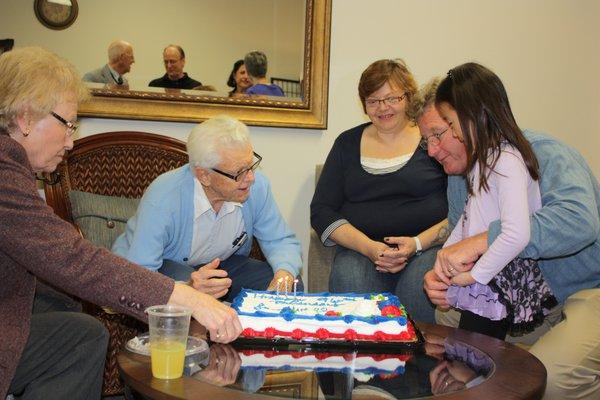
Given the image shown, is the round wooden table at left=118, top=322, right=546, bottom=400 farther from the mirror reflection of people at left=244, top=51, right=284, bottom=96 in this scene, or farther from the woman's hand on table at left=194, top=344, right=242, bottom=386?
the mirror reflection of people at left=244, top=51, right=284, bottom=96

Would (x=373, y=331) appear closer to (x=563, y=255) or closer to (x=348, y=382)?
(x=348, y=382)

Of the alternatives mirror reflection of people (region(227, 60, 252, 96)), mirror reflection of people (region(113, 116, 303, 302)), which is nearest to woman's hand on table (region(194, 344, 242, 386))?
mirror reflection of people (region(113, 116, 303, 302))

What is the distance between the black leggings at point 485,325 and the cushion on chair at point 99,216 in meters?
1.36

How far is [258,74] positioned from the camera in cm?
333

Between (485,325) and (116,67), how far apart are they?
197cm

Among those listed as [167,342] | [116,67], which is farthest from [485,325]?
[116,67]

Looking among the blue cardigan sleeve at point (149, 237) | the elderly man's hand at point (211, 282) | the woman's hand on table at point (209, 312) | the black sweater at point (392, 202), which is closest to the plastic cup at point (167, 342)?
the woman's hand on table at point (209, 312)

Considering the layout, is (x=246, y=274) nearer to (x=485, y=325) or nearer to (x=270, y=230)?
(x=270, y=230)

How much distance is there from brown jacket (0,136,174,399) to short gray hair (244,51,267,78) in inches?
71.7

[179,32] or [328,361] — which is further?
[179,32]

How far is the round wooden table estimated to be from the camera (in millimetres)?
1391

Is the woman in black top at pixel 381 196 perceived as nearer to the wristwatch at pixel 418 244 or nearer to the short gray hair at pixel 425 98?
the wristwatch at pixel 418 244

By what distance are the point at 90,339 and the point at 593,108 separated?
3.36 meters

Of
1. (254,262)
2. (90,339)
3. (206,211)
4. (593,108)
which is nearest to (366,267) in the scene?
(254,262)
